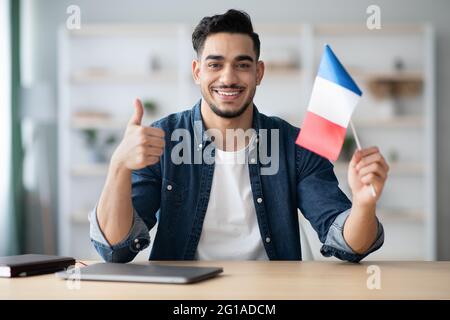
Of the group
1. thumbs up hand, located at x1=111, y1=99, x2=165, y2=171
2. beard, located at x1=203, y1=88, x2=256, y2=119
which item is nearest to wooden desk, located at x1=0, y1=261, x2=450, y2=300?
thumbs up hand, located at x1=111, y1=99, x2=165, y2=171

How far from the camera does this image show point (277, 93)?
208 inches

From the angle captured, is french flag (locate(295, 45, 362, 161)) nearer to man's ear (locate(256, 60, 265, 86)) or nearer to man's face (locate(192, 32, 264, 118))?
man's face (locate(192, 32, 264, 118))

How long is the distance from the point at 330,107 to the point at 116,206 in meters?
0.61

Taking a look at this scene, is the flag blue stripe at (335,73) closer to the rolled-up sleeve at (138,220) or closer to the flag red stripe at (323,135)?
the flag red stripe at (323,135)

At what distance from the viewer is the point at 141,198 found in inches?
75.5

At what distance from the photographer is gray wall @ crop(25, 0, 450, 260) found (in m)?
5.39

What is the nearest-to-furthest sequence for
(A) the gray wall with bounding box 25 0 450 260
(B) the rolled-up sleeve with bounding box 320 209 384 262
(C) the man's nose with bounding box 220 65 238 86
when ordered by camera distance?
(B) the rolled-up sleeve with bounding box 320 209 384 262 → (C) the man's nose with bounding box 220 65 238 86 → (A) the gray wall with bounding box 25 0 450 260

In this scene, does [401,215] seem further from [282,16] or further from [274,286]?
[274,286]

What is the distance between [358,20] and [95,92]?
7.54 feet

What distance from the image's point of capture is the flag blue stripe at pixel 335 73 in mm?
1507

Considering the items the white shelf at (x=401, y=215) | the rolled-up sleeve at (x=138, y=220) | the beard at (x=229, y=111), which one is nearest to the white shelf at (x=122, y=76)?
the white shelf at (x=401, y=215)

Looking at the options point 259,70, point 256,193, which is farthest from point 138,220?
point 259,70

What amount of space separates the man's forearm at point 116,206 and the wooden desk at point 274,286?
25cm

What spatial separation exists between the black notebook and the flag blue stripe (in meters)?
0.80
